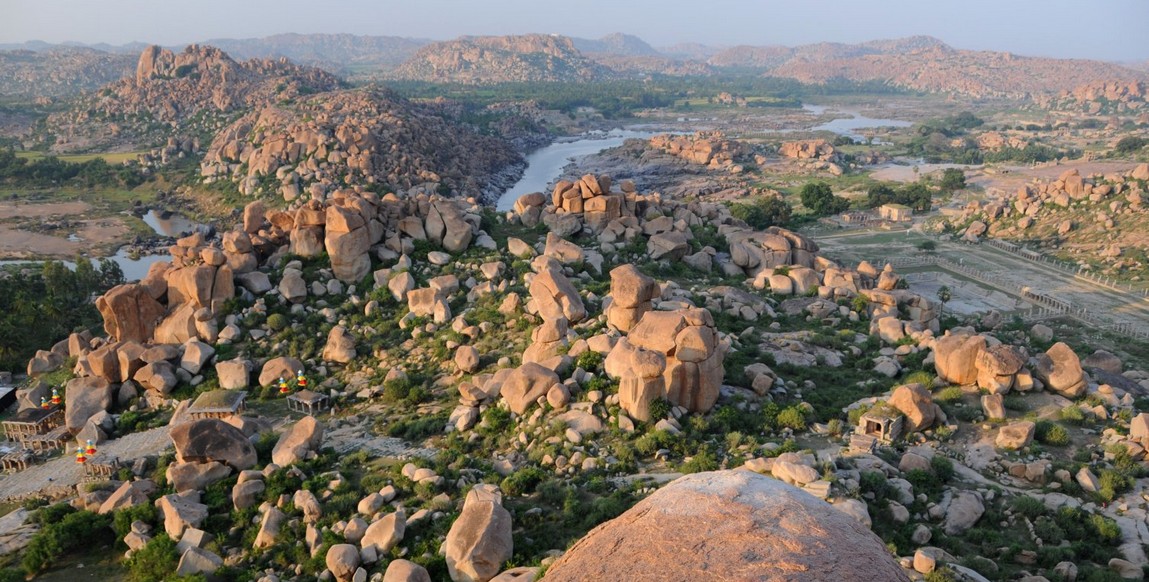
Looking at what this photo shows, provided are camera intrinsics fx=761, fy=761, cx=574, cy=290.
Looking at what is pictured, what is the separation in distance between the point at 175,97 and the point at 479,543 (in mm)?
114035

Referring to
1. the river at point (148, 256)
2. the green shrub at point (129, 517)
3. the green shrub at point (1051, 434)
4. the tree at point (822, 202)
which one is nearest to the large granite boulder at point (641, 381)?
the green shrub at point (1051, 434)

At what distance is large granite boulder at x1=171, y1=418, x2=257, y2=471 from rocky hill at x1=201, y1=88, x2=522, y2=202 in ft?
138

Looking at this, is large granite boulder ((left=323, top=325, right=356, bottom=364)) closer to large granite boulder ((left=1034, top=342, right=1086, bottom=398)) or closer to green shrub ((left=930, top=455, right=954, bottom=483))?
green shrub ((left=930, top=455, right=954, bottom=483))

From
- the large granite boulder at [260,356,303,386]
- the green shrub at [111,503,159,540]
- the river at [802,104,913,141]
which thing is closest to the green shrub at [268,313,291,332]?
→ the large granite boulder at [260,356,303,386]

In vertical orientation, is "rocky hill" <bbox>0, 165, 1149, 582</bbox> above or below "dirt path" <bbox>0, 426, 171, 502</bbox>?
above

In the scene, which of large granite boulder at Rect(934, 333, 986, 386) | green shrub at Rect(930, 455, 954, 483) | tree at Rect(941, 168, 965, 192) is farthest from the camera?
tree at Rect(941, 168, 965, 192)

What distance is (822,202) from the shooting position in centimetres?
6894

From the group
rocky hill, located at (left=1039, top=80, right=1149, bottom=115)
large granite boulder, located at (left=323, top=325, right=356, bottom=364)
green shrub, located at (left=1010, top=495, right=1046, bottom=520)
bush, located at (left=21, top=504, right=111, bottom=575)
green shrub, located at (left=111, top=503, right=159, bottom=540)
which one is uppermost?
rocky hill, located at (left=1039, top=80, right=1149, bottom=115)

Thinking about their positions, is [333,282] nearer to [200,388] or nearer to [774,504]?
[200,388]

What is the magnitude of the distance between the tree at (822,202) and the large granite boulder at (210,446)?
57.3m

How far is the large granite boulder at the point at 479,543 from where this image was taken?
1382 centimetres

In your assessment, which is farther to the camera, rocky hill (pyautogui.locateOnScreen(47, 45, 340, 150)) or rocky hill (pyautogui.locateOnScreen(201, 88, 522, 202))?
rocky hill (pyautogui.locateOnScreen(47, 45, 340, 150))

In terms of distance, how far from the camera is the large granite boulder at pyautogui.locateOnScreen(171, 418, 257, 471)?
19.5 meters

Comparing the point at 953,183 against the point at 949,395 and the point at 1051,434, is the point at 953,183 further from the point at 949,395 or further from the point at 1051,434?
the point at 1051,434
